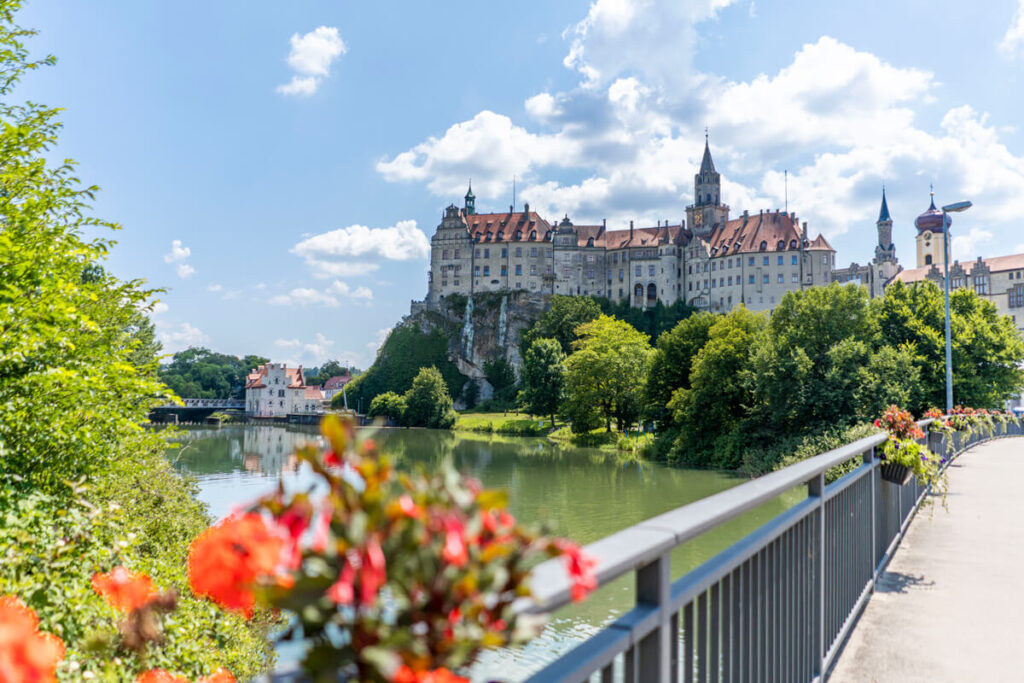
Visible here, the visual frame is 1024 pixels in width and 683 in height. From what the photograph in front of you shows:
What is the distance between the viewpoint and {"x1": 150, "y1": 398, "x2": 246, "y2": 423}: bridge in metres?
95.8

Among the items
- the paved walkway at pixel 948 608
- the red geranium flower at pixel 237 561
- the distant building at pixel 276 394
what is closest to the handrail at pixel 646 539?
the red geranium flower at pixel 237 561

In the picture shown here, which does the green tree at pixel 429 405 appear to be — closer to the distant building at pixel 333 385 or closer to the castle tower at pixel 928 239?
the distant building at pixel 333 385

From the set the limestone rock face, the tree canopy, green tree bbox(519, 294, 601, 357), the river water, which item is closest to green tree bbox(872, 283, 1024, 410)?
the river water

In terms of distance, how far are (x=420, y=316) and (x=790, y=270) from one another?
167 ft

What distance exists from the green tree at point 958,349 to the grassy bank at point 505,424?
34.7 meters

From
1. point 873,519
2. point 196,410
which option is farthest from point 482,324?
point 873,519

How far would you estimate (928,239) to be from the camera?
11562 cm

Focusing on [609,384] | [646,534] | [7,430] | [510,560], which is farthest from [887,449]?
[609,384]

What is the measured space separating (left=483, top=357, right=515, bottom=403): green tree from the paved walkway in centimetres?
8730

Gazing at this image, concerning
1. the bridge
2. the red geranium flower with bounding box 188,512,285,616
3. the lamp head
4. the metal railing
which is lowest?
the bridge

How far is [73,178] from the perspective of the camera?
1292 centimetres

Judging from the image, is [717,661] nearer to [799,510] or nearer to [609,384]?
[799,510]

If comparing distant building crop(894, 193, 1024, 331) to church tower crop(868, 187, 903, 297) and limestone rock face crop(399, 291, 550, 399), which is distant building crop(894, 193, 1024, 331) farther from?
limestone rock face crop(399, 291, 550, 399)

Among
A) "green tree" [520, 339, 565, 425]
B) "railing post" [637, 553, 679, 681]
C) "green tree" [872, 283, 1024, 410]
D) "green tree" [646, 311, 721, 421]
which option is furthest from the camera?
"green tree" [520, 339, 565, 425]
